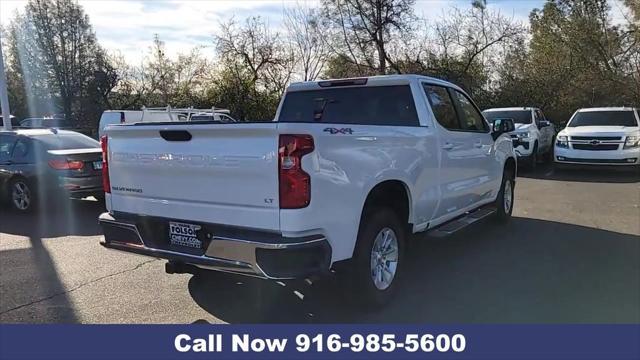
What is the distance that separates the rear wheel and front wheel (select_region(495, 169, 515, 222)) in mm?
7509

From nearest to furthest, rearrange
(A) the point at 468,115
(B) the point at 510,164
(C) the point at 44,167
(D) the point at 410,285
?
(D) the point at 410,285 < (A) the point at 468,115 < (B) the point at 510,164 < (C) the point at 44,167

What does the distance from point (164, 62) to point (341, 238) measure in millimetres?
32097

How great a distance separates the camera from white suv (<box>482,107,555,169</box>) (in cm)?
1361

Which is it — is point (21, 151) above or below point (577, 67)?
below

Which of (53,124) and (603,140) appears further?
(53,124)

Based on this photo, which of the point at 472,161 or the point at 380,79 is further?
the point at 472,161

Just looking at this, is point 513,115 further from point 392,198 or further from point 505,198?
point 392,198

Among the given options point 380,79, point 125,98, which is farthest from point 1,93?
point 125,98

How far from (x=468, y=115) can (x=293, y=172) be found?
11.9 ft

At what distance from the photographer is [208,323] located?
13.7ft

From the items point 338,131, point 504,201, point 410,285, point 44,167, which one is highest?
point 338,131

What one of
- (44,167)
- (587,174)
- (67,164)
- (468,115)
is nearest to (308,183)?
(468,115)

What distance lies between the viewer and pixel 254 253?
354 cm

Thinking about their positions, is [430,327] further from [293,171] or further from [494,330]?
[293,171]
